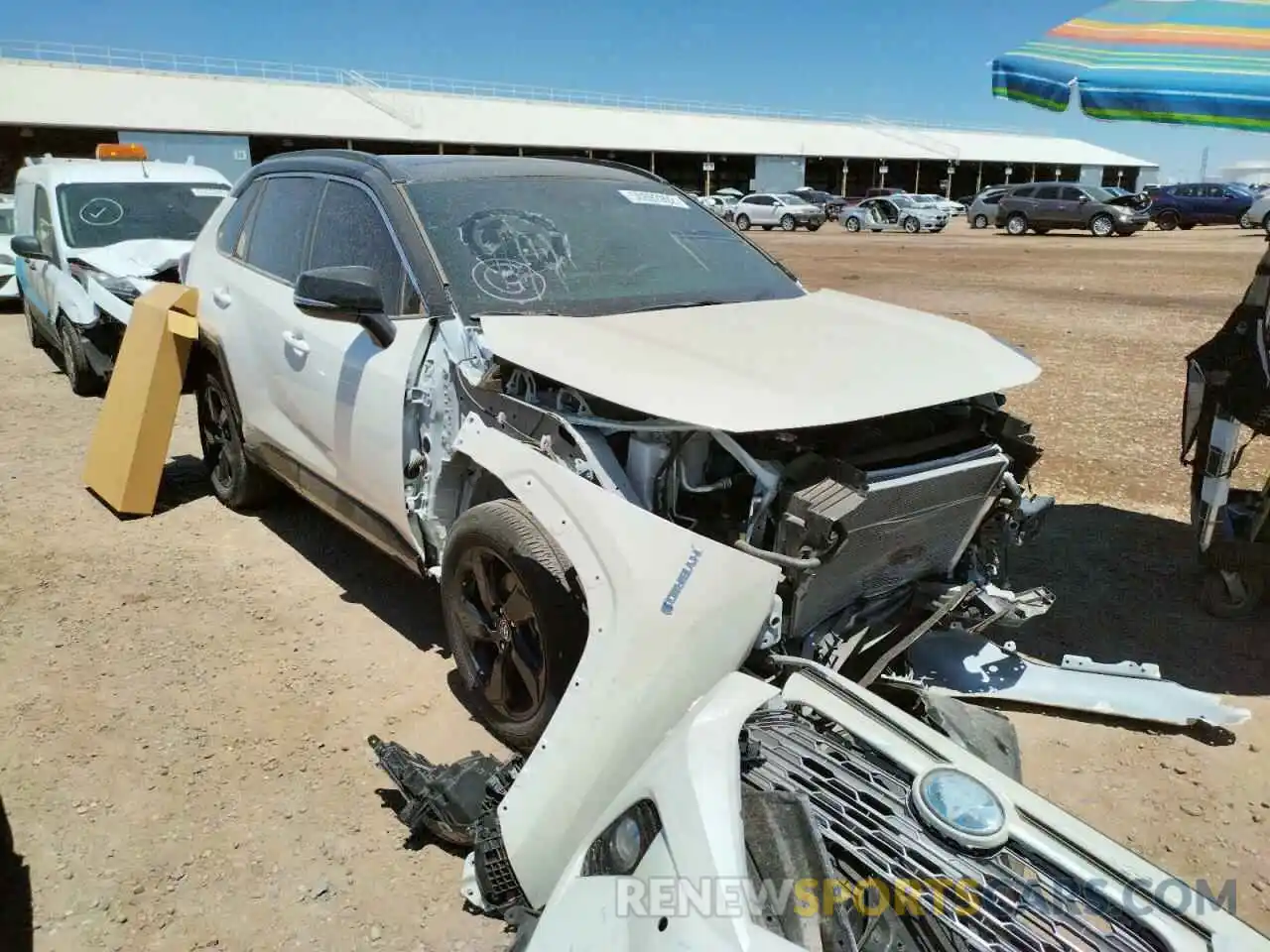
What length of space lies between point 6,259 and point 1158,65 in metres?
14.1

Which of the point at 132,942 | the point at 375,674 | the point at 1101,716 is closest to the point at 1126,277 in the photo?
the point at 1101,716

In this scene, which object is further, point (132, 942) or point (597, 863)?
point (132, 942)

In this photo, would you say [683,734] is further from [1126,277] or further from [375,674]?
[1126,277]

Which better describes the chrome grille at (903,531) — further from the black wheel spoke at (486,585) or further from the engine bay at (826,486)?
the black wheel spoke at (486,585)

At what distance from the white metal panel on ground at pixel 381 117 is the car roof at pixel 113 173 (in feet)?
99.6

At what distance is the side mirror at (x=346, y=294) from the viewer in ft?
10.1

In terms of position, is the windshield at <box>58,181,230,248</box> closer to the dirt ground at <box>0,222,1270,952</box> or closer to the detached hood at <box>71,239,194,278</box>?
the detached hood at <box>71,239,194,278</box>

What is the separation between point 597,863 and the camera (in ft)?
5.89

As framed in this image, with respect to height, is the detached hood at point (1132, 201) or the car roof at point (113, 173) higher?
the detached hood at point (1132, 201)

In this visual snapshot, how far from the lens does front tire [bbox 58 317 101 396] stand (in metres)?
7.55

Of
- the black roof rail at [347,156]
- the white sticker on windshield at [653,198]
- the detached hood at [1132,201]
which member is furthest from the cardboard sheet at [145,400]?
the detached hood at [1132,201]

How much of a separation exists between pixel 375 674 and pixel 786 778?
7.23ft

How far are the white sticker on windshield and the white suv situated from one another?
0.01 meters

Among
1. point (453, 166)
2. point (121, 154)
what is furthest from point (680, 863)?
point (121, 154)
